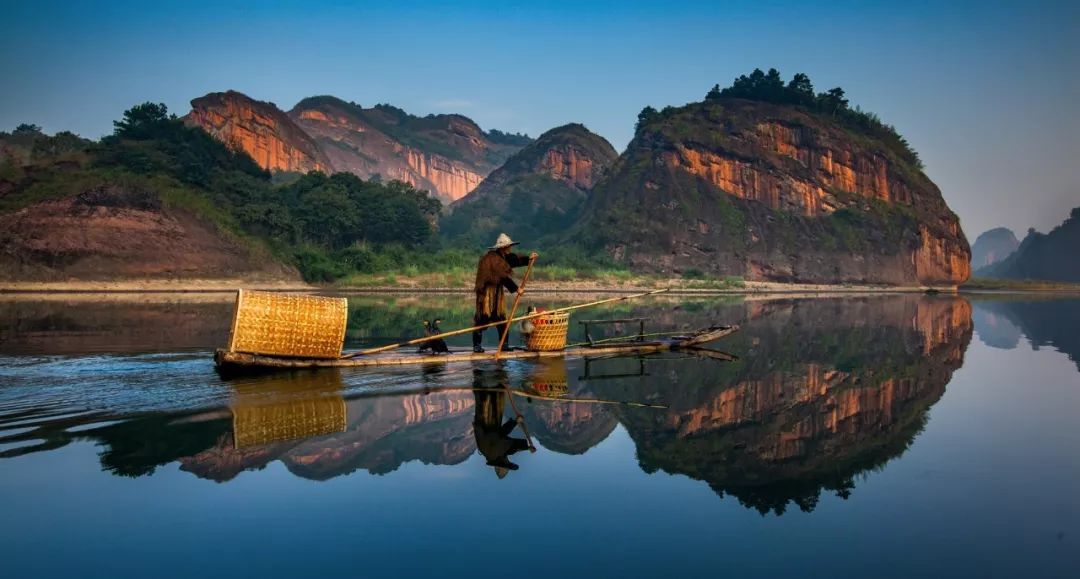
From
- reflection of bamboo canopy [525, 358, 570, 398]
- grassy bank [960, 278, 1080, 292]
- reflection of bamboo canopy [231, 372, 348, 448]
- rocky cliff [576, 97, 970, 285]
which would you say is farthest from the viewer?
grassy bank [960, 278, 1080, 292]

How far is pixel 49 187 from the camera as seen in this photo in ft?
174

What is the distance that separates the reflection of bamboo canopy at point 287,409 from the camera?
884 cm

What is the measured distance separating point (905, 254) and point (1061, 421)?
93596 millimetres

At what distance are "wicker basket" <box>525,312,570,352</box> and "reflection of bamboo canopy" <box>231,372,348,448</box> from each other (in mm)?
4434

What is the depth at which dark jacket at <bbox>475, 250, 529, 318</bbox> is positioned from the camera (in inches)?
618

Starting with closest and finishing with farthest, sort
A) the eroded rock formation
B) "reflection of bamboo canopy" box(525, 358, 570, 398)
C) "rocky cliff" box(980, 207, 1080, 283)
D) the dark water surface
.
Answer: the dark water surface → "reflection of bamboo canopy" box(525, 358, 570, 398) → the eroded rock formation → "rocky cliff" box(980, 207, 1080, 283)

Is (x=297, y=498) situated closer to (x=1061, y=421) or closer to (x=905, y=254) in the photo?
(x=1061, y=421)

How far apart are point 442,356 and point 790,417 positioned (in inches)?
263

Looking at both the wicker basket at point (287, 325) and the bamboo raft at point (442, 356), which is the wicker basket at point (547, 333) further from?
the wicker basket at point (287, 325)

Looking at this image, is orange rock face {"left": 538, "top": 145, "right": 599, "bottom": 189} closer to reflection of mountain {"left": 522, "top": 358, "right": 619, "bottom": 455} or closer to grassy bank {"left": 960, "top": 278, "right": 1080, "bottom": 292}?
grassy bank {"left": 960, "top": 278, "right": 1080, "bottom": 292}

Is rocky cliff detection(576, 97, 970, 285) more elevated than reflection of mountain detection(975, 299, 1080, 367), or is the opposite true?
rocky cliff detection(576, 97, 970, 285)

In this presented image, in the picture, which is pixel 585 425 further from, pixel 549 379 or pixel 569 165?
pixel 569 165

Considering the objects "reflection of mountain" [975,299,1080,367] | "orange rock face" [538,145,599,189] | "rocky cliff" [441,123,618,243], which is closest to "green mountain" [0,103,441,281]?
"rocky cliff" [441,123,618,243]

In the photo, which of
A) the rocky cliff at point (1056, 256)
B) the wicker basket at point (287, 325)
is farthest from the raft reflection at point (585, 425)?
the rocky cliff at point (1056, 256)
